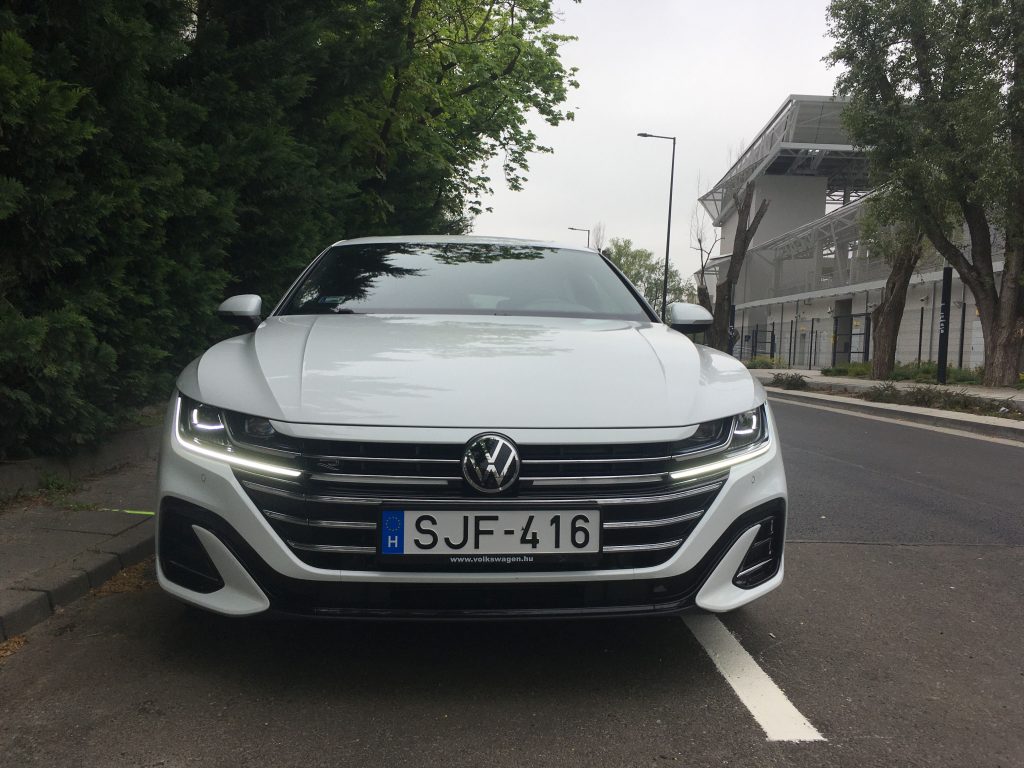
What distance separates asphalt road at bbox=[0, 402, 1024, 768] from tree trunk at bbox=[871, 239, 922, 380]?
21.1 metres

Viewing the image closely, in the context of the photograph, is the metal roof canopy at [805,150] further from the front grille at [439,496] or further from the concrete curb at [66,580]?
the front grille at [439,496]

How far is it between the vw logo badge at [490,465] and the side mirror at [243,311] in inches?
72.0

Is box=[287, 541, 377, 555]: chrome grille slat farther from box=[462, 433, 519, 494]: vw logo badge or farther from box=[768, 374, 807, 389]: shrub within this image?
box=[768, 374, 807, 389]: shrub

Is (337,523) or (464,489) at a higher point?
(464,489)

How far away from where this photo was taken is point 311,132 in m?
8.30

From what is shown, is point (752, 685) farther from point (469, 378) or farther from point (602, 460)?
point (469, 378)

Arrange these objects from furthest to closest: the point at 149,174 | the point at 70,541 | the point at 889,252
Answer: the point at 889,252
the point at 149,174
the point at 70,541

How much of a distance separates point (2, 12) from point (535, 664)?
4.01 meters

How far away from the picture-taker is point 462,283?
4168 mm

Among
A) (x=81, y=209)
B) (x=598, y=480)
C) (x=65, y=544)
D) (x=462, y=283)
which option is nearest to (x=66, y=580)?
(x=65, y=544)

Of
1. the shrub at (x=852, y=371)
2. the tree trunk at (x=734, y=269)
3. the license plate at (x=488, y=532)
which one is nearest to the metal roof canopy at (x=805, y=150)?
the tree trunk at (x=734, y=269)

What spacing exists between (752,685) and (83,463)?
433cm

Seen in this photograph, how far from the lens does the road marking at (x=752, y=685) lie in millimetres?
2432

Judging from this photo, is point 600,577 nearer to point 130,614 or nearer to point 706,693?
point 706,693
